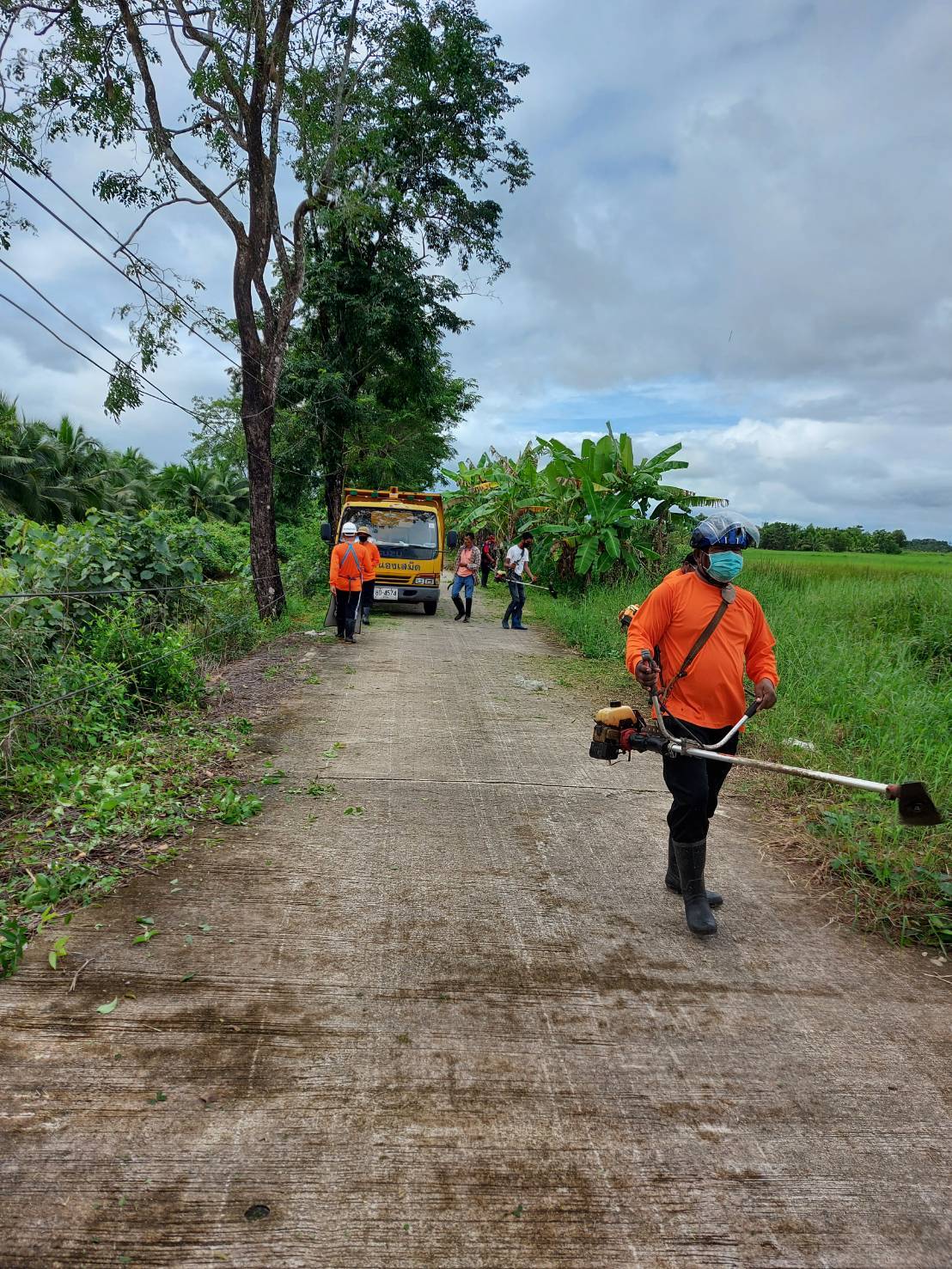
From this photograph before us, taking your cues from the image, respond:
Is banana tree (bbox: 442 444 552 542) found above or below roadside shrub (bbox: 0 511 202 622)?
above

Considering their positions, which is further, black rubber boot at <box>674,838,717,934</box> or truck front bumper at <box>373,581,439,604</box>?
truck front bumper at <box>373,581,439,604</box>

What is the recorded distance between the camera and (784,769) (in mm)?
→ 3484

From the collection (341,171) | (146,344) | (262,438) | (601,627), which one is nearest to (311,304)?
(341,171)

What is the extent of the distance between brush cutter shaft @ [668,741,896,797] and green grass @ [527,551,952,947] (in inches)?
44.4

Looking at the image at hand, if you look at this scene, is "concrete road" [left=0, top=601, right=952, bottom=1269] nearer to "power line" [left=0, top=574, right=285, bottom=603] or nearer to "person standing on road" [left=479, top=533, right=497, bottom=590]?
"power line" [left=0, top=574, right=285, bottom=603]

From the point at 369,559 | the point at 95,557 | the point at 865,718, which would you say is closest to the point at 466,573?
the point at 369,559

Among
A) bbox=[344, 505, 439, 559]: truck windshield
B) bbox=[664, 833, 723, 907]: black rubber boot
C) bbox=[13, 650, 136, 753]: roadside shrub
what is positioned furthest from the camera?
bbox=[344, 505, 439, 559]: truck windshield

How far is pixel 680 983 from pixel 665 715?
47.7 inches

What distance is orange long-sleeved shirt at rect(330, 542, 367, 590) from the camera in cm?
1152

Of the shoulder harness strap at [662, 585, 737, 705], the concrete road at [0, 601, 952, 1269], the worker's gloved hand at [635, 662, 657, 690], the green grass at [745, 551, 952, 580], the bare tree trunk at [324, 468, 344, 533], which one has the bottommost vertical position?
the concrete road at [0, 601, 952, 1269]

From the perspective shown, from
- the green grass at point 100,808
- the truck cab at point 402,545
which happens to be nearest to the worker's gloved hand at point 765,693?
the green grass at point 100,808

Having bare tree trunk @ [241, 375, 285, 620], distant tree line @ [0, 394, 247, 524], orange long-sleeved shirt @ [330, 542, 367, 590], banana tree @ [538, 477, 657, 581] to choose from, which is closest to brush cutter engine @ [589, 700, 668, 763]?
orange long-sleeved shirt @ [330, 542, 367, 590]

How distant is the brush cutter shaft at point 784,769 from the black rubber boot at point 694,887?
44 cm

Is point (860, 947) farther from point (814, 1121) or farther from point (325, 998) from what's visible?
point (325, 998)
